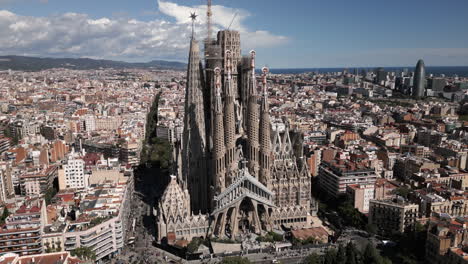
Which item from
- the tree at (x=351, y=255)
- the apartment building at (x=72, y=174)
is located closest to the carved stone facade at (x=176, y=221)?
the tree at (x=351, y=255)

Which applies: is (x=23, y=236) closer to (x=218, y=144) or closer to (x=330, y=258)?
(x=218, y=144)

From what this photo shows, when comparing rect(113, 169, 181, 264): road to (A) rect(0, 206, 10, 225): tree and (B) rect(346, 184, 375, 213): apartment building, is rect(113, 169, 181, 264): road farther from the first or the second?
(B) rect(346, 184, 375, 213): apartment building

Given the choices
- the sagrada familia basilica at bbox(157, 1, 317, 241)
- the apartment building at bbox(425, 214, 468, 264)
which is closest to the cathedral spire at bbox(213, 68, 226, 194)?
the sagrada familia basilica at bbox(157, 1, 317, 241)

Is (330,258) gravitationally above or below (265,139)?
below

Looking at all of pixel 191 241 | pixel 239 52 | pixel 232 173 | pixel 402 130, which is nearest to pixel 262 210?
pixel 232 173

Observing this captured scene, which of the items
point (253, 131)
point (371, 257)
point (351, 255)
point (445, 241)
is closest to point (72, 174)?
point (253, 131)

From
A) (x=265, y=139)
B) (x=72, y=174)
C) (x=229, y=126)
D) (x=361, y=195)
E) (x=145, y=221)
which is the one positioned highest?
(x=229, y=126)
